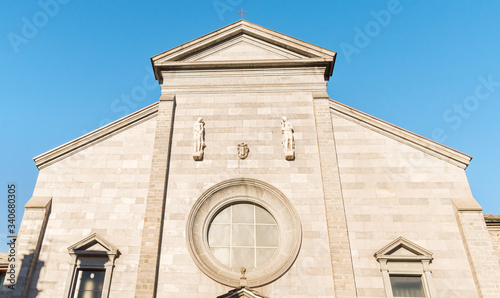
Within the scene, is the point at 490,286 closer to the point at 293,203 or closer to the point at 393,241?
the point at 393,241

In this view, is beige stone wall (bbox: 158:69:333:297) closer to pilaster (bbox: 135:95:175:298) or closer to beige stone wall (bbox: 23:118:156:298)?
pilaster (bbox: 135:95:175:298)

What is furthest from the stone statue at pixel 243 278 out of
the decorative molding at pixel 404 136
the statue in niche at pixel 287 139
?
the decorative molding at pixel 404 136

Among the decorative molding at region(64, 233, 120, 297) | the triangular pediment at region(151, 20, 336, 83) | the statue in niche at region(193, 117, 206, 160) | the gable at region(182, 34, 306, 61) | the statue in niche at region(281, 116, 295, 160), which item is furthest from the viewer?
the gable at region(182, 34, 306, 61)

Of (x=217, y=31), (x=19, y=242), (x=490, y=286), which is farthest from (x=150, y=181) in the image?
(x=490, y=286)

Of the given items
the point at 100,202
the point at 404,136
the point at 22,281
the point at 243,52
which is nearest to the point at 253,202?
the point at 100,202

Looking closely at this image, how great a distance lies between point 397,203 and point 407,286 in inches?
125

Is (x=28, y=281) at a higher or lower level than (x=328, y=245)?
lower

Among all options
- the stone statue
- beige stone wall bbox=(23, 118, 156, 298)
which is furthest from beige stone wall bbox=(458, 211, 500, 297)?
beige stone wall bbox=(23, 118, 156, 298)

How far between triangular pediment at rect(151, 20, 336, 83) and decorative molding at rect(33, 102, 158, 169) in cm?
251

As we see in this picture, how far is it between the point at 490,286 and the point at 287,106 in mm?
10624

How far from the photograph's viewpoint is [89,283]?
14586 millimetres

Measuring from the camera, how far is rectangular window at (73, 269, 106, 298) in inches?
567

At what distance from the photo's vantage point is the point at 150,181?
1619 cm

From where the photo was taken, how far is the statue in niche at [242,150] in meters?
16.8
